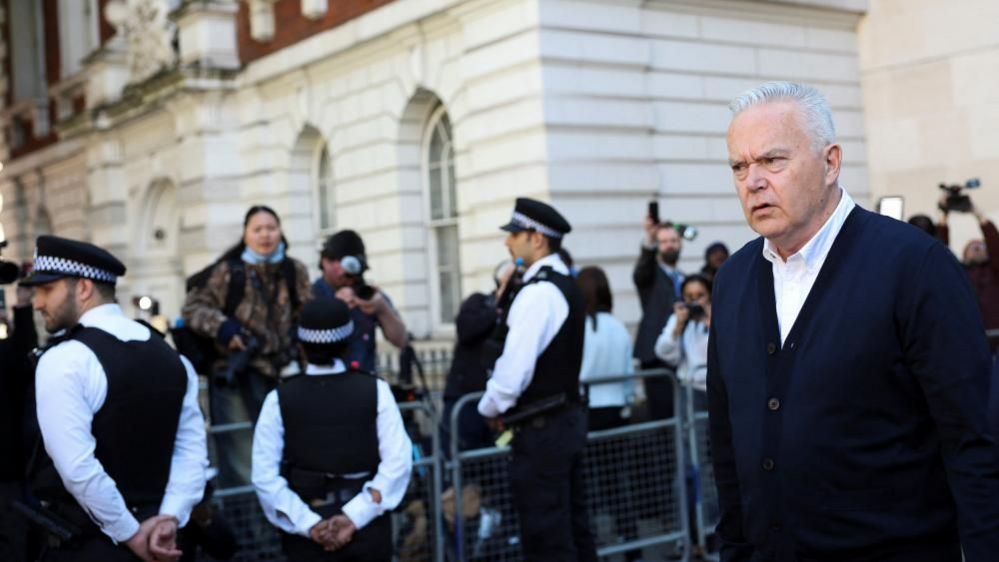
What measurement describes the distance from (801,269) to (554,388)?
11.3 ft

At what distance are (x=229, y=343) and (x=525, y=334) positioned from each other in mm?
2054

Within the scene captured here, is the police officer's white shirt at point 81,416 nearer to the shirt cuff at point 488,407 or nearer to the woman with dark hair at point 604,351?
the shirt cuff at point 488,407

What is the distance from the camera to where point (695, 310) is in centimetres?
884

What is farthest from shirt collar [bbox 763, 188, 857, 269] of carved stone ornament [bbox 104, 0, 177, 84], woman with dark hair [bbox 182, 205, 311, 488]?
carved stone ornament [bbox 104, 0, 177, 84]

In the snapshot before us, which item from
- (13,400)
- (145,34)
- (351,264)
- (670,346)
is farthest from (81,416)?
(145,34)

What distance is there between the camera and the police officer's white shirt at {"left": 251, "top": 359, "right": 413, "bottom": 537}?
5.61 meters

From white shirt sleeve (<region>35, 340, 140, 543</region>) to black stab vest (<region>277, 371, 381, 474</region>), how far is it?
0.99 m

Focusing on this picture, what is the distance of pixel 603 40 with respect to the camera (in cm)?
1327

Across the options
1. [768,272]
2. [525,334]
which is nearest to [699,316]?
[525,334]

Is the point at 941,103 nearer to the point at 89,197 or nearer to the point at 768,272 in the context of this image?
the point at 768,272

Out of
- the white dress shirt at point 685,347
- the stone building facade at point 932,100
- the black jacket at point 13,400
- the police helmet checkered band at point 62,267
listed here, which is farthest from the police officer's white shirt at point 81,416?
the stone building facade at point 932,100

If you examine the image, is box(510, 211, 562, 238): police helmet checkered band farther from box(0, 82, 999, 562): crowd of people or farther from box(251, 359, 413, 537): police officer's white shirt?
box(251, 359, 413, 537): police officer's white shirt

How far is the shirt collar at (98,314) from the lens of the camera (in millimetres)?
4911

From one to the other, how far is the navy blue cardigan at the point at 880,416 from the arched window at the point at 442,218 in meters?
12.2
